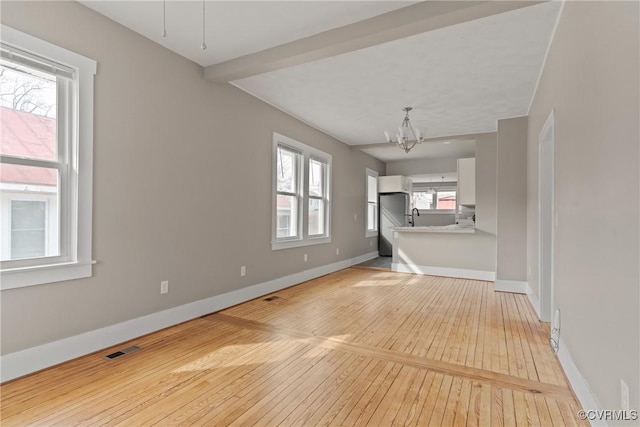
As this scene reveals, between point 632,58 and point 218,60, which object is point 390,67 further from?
point 632,58

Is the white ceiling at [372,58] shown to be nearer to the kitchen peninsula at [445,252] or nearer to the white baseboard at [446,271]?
the kitchen peninsula at [445,252]

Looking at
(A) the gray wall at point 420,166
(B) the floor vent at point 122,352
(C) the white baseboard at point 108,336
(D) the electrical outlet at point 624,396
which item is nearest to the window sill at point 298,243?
(C) the white baseboard at point 108,336

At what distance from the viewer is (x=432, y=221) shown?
9.81 meters

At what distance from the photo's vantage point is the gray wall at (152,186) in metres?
2.52

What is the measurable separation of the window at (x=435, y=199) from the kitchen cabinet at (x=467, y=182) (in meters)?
3.02

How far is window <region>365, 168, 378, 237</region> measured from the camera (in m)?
8.51

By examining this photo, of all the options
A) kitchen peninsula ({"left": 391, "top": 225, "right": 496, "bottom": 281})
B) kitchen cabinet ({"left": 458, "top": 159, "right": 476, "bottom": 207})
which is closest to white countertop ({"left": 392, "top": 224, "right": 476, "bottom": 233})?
kitchen peninsula ({"left": 391, "top": 225, "right": 496, "bottom": 281})

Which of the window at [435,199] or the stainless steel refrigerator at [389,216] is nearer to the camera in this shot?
the stainless steel refrigerator at [389,216]

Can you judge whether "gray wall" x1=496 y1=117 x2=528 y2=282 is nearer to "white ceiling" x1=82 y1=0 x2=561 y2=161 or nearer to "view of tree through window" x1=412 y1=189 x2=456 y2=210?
"white ceiling" x1=82 y1=0 x2=561 y2=161

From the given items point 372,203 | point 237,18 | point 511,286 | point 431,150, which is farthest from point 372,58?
point 372,203

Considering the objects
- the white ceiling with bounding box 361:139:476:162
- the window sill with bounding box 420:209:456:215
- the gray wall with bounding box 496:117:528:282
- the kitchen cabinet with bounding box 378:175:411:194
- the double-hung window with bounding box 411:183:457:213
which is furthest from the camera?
the double-hung window with bounding box 411:183:457:213

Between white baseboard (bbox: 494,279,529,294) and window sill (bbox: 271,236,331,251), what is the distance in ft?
9.95

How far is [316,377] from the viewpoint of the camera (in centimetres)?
240

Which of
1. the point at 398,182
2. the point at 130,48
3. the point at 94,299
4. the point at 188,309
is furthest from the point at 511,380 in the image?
the point at 398,182
